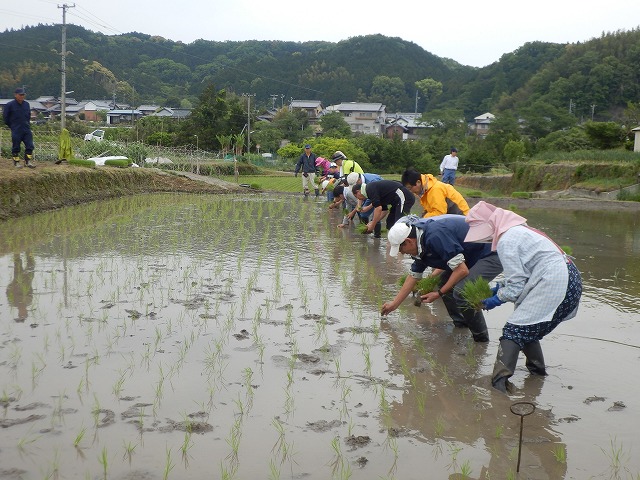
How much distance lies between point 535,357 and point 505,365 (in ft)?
1.38

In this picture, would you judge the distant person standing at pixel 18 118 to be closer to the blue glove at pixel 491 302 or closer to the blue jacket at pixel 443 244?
the blue jacket at pixel 443 244

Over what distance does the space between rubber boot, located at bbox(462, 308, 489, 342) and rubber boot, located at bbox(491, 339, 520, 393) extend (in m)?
0.96

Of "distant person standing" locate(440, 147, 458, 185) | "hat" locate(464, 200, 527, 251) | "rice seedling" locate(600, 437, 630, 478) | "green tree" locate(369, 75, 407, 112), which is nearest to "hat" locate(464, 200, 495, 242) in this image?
"hat" locate(464, 200, 527, 251)

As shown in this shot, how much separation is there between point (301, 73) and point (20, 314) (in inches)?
3381

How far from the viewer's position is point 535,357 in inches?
180

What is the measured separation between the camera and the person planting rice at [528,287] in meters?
4.12

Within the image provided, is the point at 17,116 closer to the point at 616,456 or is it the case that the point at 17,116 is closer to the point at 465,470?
the point at 465,470

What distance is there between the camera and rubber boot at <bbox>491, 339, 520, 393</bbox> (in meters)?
4.26

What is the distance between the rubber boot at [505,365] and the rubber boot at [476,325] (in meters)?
0.96

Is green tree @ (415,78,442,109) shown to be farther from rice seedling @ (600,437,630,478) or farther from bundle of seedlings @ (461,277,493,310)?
rice seedling @ (600,437,630,478)

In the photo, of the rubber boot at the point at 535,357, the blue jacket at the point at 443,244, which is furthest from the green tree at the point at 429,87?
the rubber boot at the point at 535,357

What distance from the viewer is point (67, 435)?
11.4ft

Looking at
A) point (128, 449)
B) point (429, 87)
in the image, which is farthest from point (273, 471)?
point (429, 87)

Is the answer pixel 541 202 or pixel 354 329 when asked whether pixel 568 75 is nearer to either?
pixel 541 202
